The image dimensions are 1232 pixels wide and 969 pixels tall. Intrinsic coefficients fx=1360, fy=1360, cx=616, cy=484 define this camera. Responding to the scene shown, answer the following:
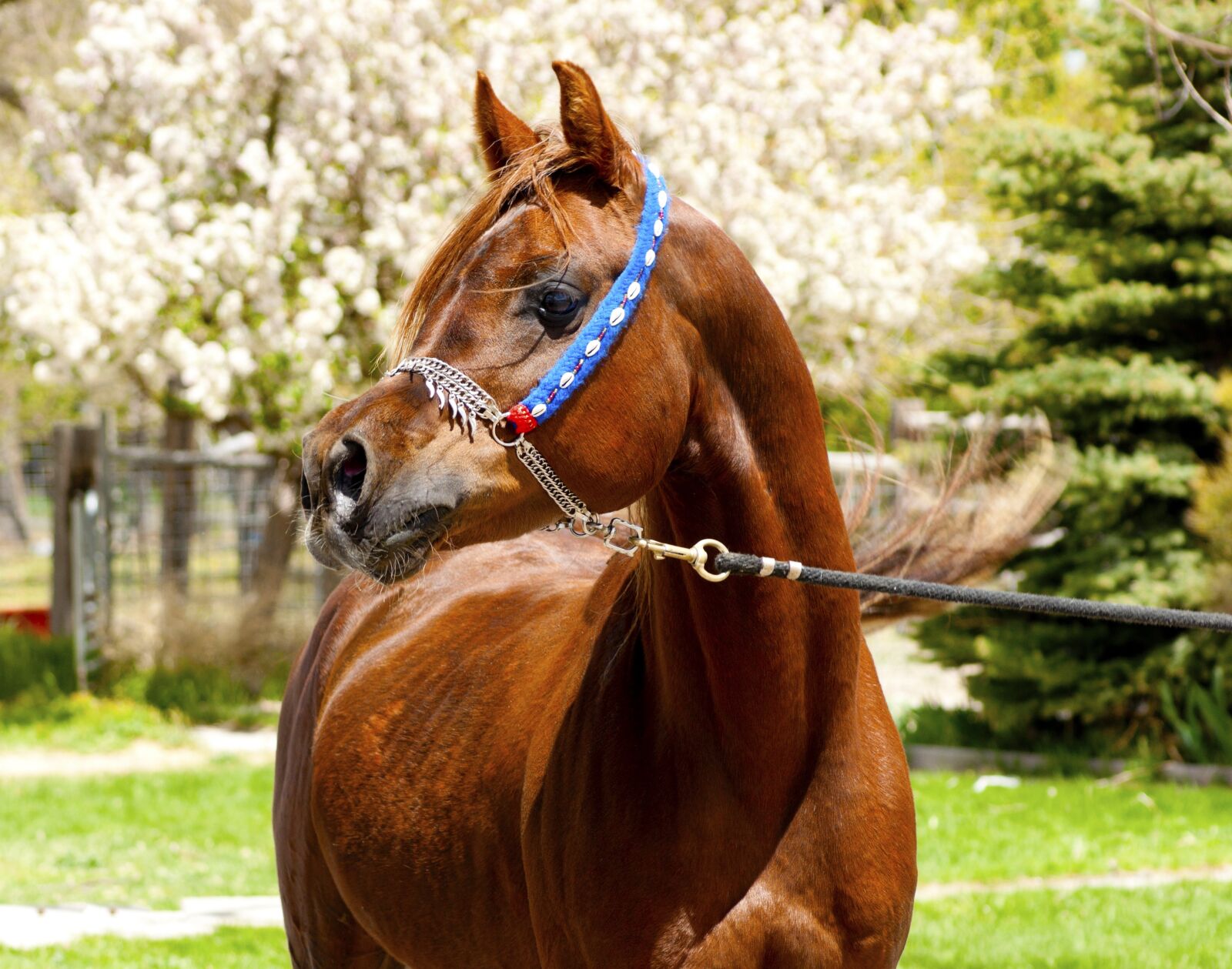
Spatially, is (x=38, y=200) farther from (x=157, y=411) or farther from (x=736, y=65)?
(x=736, y=65)

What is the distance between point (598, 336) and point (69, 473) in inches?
377

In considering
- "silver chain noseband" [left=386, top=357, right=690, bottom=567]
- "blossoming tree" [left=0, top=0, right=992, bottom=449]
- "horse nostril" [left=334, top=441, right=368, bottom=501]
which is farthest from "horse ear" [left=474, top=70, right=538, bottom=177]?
"blossoming tree" [left=0, top=0, right=992, bottom=449]

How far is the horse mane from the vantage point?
6.96 feet

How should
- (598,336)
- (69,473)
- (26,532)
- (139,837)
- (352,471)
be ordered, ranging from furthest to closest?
(26,532), (69,473), (139,837), (598,336), (352,471)

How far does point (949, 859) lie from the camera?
20.4 feet

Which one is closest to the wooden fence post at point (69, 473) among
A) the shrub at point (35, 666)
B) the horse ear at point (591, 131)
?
the shrub at point (35, 666)

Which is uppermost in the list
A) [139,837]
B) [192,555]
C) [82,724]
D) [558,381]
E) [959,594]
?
[558,381]

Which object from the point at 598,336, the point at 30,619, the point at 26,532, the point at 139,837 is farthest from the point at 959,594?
the point at 26,532

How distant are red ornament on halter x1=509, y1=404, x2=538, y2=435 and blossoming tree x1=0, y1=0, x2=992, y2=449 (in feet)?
25.0

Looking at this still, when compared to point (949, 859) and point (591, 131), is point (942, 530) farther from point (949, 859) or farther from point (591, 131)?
point (949, 859)

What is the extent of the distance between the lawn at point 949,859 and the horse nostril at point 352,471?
11.7 feet

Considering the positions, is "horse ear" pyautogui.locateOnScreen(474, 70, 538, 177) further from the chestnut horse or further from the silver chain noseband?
the silver chain noseband

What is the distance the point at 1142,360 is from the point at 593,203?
21.4ft

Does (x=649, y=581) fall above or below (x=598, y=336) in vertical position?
below
